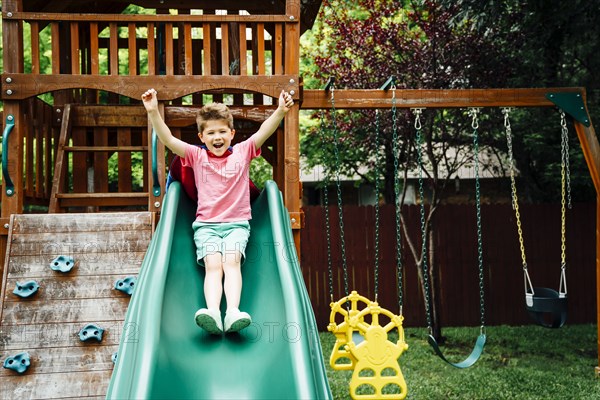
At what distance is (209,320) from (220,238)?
954 millimetres

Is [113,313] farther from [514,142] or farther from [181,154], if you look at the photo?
[514,142]

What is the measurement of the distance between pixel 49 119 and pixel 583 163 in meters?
8.06

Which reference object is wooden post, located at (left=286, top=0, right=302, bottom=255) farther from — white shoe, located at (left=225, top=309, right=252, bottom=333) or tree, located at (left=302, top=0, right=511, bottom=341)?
tree, located at (left=302, top=0, right=511, bottom=341)

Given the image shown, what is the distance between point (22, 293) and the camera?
5504 millimetres

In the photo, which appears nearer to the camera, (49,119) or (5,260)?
(5,260)

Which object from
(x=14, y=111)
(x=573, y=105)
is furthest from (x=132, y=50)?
(x=573, y=105)

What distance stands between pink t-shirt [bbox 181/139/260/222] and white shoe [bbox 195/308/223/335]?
3.53 ft

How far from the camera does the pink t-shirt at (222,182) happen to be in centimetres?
502

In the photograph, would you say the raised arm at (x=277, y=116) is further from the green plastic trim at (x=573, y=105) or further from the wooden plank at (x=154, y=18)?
the green plastic trim at (x=573, y=105)

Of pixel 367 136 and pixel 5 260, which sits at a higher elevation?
pixel 367 136

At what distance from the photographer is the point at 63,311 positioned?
553 cm

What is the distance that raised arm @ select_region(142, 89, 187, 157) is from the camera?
4.87 meters

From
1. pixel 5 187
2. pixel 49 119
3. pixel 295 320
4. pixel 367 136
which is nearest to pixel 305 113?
pixel 367 136

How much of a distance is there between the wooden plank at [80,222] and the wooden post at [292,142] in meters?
1.36
